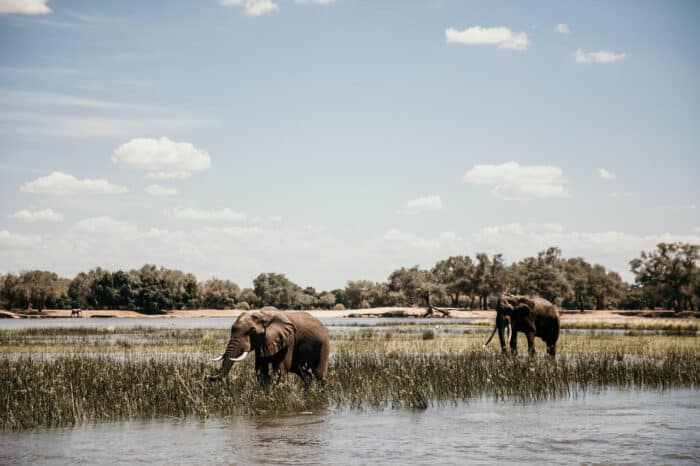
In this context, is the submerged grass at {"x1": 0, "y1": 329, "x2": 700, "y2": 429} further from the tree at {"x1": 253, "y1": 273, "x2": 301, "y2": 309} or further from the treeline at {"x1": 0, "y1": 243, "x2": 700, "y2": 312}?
the tree at {"x1": 253, "y1": 273, "x2": 301, "y2": 309}

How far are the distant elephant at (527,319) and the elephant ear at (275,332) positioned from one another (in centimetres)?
1207

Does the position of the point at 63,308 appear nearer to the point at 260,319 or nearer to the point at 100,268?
the point at 100,268

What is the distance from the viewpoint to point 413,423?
62.1ft

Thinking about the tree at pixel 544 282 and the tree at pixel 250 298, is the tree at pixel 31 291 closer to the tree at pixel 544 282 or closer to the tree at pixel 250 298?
the tree at pixel 250 298

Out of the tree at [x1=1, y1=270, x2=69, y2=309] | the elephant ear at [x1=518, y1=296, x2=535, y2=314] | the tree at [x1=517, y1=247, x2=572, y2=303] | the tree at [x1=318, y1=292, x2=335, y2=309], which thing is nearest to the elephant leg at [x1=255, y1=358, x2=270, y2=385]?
the elephant ear at [x1=518, y1=296, x2=535, y2=314]

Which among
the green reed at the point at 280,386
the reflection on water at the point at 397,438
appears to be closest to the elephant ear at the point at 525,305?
the green reed at the point at 280,386

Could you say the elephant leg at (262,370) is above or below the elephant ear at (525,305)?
below

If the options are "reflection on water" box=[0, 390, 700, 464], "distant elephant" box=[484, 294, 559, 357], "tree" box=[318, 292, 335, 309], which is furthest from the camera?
"tree" box=[318, 292, 335, 309]

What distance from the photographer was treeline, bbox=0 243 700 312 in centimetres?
11419

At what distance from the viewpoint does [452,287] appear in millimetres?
140000

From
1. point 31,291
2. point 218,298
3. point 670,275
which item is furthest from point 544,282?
point 31,291

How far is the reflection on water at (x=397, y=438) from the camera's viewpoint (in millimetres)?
15172

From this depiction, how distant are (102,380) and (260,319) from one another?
547 centimetres

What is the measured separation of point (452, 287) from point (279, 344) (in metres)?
122
